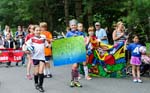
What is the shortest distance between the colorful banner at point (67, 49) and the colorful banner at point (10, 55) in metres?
6.98

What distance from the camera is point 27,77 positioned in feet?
48.3

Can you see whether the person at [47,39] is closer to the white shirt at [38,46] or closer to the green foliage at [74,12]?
the white shirt at [38,46]

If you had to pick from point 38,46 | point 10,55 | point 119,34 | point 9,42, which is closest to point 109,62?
point 119,34

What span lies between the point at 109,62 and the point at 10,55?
6.65 m

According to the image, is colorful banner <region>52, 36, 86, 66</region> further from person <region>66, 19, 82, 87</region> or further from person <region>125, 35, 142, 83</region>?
person <region>125, 35, 142, 83</region>

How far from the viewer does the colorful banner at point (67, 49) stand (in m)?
13.0

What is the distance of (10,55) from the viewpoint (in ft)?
65.1

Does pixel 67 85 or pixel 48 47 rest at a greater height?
pixel 48 47

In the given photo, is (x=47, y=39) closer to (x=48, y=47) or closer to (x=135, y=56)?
(x=48, y=47)

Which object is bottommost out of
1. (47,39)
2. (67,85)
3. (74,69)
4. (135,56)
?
(67,85)

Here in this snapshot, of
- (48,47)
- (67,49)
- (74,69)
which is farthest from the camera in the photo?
(48,47)

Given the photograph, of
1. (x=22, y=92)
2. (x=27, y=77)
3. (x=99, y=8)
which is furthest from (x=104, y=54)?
(x=99, y=8)

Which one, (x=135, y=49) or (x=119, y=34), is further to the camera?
(x=119, y=34)

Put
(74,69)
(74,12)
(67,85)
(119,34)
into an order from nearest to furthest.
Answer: (74,69) → (67,85) → (119,34) → (74,12)
